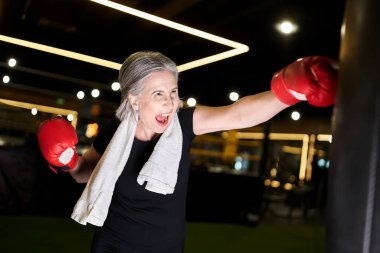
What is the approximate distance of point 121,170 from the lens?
1.47m

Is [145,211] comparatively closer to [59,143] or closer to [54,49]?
[59,143]

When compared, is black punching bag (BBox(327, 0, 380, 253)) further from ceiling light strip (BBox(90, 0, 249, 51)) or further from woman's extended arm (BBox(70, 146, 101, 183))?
ceiling light strip (BBox(90, 0, 249, 51))

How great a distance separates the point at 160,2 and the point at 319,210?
7.30 m

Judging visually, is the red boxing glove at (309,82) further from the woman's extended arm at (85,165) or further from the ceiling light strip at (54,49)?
the ceiling light strip at (54,49)

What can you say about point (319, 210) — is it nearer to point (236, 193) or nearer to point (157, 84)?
point (236, 193)

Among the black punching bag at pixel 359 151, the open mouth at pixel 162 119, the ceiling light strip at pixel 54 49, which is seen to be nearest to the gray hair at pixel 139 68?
the open mouth at pixel 162 119

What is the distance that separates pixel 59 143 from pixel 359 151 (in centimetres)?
136

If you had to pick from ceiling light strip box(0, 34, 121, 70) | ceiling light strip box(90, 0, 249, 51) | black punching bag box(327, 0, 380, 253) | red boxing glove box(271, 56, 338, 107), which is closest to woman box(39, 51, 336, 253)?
red boxing glove box(271, 56, 338, 107)

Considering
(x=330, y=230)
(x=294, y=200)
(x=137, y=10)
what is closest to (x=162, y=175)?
(x=330, y=230)

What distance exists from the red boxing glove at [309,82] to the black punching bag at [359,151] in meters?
0.22

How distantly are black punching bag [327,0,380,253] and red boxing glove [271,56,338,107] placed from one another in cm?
22

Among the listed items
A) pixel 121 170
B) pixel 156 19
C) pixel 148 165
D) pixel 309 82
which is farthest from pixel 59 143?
pixel 156 19

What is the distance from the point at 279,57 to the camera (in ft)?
18.6

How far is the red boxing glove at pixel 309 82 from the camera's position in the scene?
908mm
